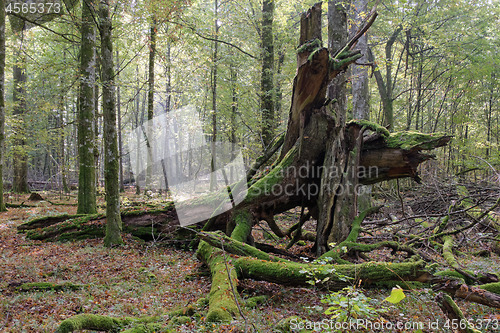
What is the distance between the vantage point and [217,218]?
708cm

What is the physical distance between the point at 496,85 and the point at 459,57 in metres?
3.33

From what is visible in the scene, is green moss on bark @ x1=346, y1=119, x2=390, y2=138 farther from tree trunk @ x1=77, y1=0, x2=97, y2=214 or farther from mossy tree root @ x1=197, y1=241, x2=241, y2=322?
tree trunk @ x1=77, y1=0, x2=97, y2=214

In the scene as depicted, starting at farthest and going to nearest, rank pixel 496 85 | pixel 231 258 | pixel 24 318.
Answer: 1. pixel 496 85
2. pixel 231 258
3. pixel 24 318

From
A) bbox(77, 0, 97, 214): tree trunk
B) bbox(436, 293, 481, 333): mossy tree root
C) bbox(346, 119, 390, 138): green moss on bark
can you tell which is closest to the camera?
bbox(436, 293, 481, 333): mossy tree root

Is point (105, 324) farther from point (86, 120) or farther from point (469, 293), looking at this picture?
point (86, 120)

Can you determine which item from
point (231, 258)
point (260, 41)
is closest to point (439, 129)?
point (260, 41)

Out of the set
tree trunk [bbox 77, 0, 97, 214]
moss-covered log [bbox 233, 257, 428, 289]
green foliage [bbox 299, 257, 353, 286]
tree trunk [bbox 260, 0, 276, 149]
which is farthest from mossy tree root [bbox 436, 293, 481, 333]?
tree trunk [bbox 77, 0, 97, 214]

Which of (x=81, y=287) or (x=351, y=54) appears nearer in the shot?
(x=81, y=287)

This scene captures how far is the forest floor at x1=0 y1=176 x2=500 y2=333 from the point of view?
11.4 feet

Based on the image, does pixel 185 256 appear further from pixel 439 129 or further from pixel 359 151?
pixel 439 129

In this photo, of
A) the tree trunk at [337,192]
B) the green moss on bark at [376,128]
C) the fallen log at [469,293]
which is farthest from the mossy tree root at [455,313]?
the green moss on bark at [376,128]

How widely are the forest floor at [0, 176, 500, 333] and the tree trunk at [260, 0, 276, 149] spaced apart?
5.46m

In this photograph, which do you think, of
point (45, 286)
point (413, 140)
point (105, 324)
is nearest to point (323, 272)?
point (105, 324)

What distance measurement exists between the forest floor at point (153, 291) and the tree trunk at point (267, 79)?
546 centimetres
